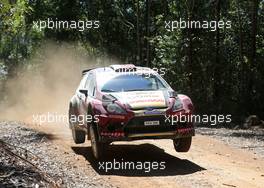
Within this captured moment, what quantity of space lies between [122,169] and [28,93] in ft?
106

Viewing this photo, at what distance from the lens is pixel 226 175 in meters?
9.33

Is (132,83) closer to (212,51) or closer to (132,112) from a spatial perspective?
(132,112)

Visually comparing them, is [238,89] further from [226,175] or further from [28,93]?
[226,175]

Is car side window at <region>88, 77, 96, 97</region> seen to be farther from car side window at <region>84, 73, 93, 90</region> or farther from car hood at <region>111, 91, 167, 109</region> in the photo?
car hood at <region>111, 91, 167, 109</region>

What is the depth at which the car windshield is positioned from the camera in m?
10.9

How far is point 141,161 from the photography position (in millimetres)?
10586

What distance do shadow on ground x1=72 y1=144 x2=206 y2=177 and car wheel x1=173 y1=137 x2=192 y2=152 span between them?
226 millimetres

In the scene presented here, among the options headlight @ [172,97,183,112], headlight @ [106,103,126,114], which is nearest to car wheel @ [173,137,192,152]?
headlight @ [172,97,183,112]

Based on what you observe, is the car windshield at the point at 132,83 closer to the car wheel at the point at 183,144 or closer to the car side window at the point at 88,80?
the car side window at the point at 88,80

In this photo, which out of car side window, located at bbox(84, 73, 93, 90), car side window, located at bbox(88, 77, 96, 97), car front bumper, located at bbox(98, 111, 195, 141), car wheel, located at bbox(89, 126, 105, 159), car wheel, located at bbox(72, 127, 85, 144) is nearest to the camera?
car front bumper, located at bbox(98, 111, 195, 141)

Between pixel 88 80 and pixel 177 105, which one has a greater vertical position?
pixel 88 80

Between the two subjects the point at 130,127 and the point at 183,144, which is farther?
the point at 183,144

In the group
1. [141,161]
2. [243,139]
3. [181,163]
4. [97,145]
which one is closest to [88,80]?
[97,145]

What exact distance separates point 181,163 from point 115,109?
69.5 inches
